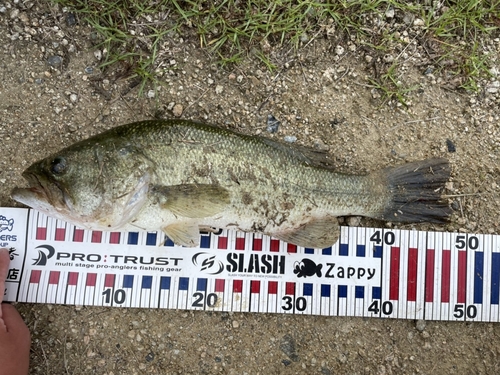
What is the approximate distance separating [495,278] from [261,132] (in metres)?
2.49

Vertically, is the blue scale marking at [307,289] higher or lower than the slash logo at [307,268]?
lower

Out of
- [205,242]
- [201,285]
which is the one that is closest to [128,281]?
[201,285]

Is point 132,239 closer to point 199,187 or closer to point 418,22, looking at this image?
point 199,187

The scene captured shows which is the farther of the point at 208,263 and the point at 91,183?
the point at 208,263

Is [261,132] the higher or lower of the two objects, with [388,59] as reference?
lower

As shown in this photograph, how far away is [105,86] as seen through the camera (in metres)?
3.77

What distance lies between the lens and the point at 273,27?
12.5 ft

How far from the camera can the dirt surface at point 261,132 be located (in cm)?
363

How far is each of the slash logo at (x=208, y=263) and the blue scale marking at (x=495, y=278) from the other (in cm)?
244

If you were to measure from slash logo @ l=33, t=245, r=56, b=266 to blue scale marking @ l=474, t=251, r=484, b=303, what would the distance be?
373 cm

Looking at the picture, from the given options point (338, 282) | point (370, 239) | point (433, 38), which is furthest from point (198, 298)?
point (433, 38)

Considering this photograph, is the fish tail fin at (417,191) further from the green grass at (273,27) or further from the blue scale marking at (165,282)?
the blue scale marking at (165,282)

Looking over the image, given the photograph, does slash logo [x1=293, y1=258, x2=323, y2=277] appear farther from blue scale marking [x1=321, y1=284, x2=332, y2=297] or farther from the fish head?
the fish head

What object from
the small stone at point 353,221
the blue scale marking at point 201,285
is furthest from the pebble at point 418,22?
the blue scale marking at point 201,285
